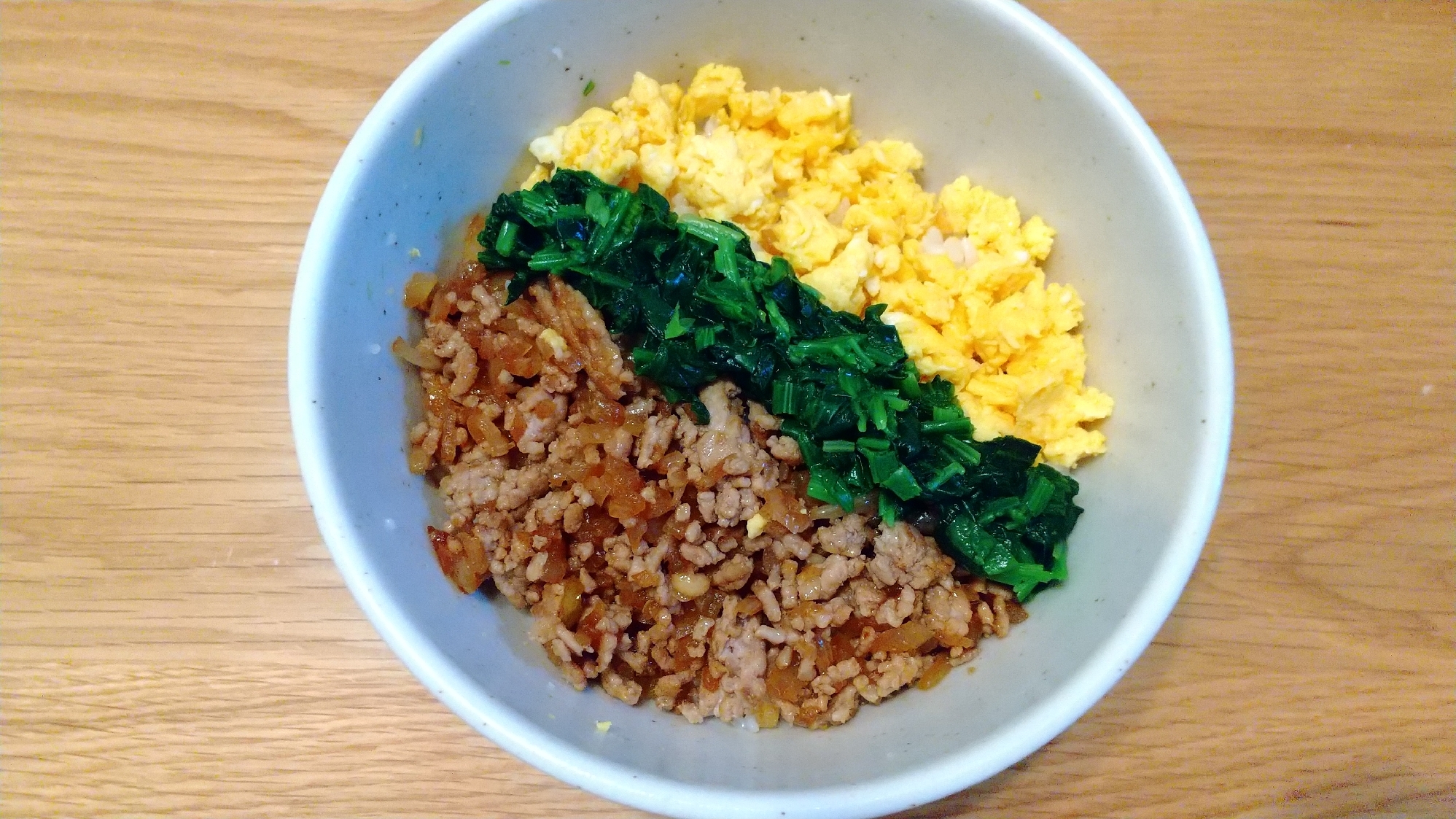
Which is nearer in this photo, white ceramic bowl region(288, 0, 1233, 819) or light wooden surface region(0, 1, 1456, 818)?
white ceramic bowl region(288, 0, 1233, 819)

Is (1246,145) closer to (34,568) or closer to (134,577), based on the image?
(134,577)

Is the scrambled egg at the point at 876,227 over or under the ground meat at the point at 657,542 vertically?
over

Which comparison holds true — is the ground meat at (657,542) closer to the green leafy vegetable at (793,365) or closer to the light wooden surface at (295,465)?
the green leafy vegetable at (793,365)

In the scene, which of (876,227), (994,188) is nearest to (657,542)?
(876,227)

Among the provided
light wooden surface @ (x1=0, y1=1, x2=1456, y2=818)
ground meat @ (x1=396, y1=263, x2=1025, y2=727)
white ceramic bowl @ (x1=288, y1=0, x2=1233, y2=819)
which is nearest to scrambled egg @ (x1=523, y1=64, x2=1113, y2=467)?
white ceramic bowl @ (x1=288, y1=0, x2=1233, y2=819)

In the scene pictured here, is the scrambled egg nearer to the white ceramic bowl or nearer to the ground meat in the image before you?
the white ceramic bowl

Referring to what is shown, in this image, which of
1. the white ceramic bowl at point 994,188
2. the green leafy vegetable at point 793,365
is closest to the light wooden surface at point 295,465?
the white ceramic bowl at point 994,188
